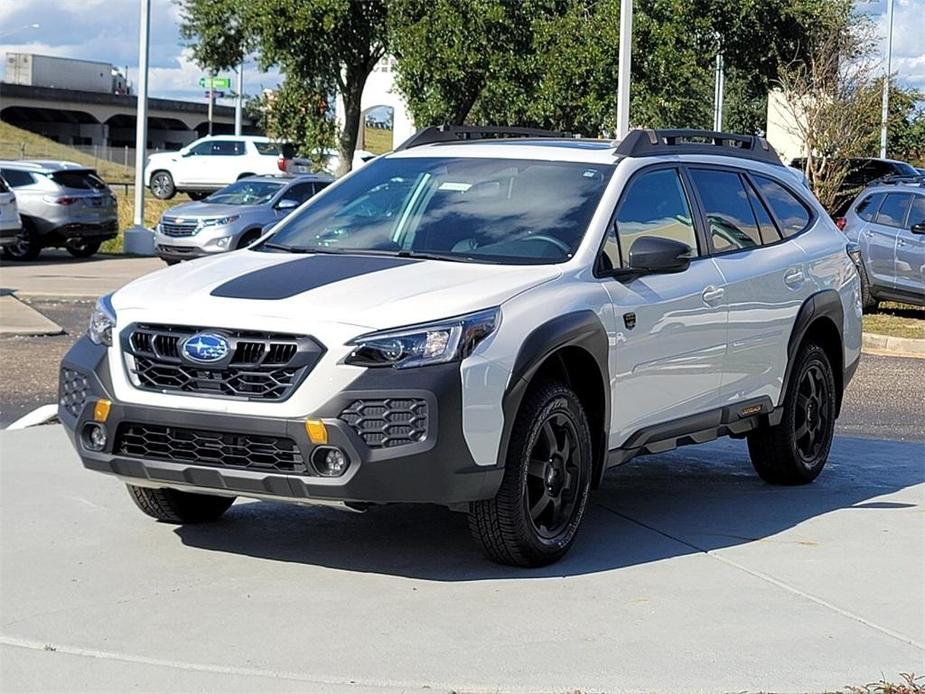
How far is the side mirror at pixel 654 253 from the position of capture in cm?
670

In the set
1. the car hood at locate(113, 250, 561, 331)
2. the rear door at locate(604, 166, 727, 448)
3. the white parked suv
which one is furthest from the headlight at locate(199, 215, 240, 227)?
the car hood at locate(113, 250, 561, 331)

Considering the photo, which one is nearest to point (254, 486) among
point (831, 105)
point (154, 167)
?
point (831, 105)

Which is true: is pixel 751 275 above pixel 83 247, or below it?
above

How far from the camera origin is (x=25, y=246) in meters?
27.4

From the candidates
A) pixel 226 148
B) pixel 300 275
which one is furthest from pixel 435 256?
pixel 226 148

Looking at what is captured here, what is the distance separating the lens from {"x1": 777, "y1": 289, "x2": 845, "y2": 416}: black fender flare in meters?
8.16

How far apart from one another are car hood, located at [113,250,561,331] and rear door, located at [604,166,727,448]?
1.80 feet

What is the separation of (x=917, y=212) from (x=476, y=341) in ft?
47.0

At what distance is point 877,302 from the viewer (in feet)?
65.2

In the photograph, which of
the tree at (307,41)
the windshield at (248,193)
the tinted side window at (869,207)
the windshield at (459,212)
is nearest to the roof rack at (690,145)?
the windshield at (459,212)

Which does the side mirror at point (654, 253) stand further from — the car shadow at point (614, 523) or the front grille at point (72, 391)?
the front grille at point (72, 391)

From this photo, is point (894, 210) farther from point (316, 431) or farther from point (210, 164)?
point (210, 164)

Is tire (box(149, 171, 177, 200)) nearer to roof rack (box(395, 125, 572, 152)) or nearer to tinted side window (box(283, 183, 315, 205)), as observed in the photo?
tinted side window (box(283, 183, 315, 205))

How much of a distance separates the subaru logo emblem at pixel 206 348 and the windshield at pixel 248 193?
20.0 metres
